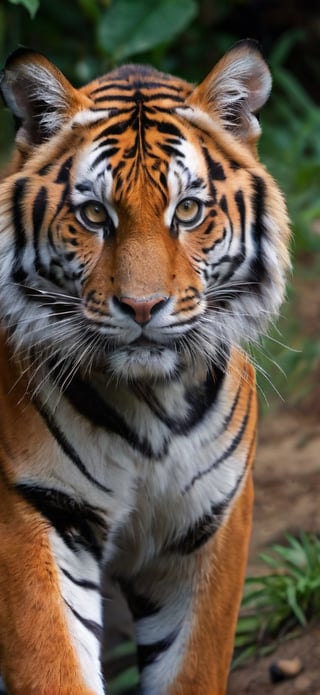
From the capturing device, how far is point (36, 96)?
2906mm

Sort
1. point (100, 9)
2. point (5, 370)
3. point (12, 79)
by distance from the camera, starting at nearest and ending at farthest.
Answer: point (12, 79) → point (5, 370) → point (100, 9)

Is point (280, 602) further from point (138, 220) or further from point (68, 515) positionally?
point (138, 220)

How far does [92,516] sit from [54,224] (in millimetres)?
664

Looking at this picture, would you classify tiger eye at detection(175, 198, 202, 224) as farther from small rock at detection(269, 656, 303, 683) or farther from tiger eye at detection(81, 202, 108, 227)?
small rock at detection(269, 656, 303, 683)

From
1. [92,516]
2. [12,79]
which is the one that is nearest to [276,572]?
[92,516]

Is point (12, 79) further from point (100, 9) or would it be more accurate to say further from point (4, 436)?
point (100, 9)

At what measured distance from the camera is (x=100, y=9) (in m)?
6.97

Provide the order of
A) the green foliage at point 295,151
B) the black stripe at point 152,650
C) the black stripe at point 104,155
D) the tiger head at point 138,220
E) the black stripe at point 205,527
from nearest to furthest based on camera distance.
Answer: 1. the tiger head at point 138,220
2. the black stripe at point 104,155
3. the black stripe at point 205,527
4. the black stripe at point 152,650
5. the green foliage at point 295,151

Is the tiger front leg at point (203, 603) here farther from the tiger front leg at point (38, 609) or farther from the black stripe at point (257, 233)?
the black stripe at point (257, 233)

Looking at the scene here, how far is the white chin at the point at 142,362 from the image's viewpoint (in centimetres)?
276

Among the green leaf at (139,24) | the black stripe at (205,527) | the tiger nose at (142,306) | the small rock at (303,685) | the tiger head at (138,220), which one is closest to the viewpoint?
the tiger nose at (142,306)

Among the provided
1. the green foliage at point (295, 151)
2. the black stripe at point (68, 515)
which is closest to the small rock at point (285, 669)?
the black stripe at point (68, 515)

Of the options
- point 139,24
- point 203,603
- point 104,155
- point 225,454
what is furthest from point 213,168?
point 139,24

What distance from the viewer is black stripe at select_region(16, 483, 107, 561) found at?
2.99 metres
